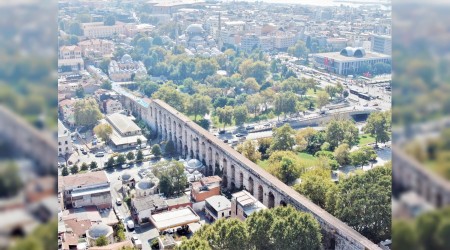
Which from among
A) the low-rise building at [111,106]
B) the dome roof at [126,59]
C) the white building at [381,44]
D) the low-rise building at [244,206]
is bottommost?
the low-rise building at [244,206]

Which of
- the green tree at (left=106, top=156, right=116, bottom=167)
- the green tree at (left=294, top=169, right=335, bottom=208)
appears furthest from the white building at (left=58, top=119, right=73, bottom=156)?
the green tree at (left=294, top=169, right=335, bottom=208)

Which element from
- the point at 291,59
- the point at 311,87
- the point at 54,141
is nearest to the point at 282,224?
the point at 54,141

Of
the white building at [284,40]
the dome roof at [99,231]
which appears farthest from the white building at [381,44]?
the dome roof at [99,231]

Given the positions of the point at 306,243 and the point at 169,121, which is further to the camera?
the point at 169,121

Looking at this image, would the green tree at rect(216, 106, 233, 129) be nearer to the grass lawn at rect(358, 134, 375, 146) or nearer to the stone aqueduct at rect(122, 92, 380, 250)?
the stone aqueduct at rect(122, 92, 380, 250)

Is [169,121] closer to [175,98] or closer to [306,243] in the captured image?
[175,98]

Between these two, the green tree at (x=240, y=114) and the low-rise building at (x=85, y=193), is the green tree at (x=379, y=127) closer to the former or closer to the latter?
the green tree at (x=240, y=114)

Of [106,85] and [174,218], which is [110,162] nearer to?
[174,218]
